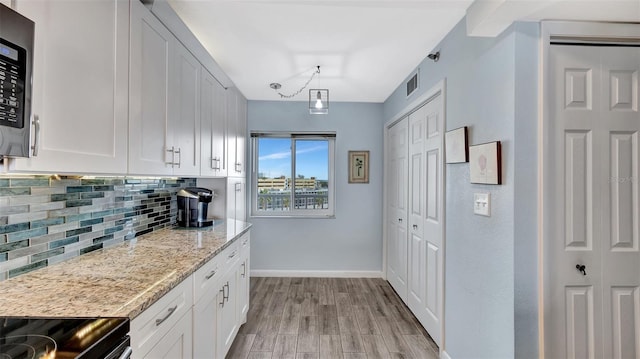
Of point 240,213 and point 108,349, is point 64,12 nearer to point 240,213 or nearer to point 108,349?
point 108,349

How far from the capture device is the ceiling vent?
272 cm

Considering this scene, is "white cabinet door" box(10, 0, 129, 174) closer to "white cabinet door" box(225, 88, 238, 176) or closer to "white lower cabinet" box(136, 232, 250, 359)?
"white lower cabinet" box(136, 232, 250, 359)

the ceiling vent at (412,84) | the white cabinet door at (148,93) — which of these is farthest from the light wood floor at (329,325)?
the ceiling vent at (412,84)

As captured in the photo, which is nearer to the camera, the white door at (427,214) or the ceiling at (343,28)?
the ceiling at (343,28)

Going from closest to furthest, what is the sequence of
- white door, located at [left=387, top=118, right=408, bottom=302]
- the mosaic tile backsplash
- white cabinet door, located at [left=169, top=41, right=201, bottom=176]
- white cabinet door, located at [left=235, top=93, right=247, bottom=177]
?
the mosaic tile backsplash → white cabinet door, located at [left=169, top=41, right=201, bottom=176] → white door, located at [left=387, top=118, right=408, bottom=302] → white cabinet door, located at [left=235, top=93, right=247, bottom=177]

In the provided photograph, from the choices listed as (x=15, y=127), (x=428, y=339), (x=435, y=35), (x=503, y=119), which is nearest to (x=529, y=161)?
(x=503, y=119)

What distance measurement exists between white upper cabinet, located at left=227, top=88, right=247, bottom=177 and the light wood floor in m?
1.55

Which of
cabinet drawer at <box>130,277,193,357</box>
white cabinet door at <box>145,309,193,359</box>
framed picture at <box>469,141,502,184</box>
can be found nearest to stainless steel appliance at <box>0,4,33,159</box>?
cabinet drawer at <box>130,277,193,357</box>

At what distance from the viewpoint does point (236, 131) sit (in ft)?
11.0

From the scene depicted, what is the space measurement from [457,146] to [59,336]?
2.12m

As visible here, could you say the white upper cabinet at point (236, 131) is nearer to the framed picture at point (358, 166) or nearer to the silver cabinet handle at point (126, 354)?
the framed picture at point (358, 166)

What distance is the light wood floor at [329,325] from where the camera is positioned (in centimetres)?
227

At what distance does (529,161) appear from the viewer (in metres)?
1.43

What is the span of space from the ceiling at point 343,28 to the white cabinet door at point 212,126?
1.00ft
